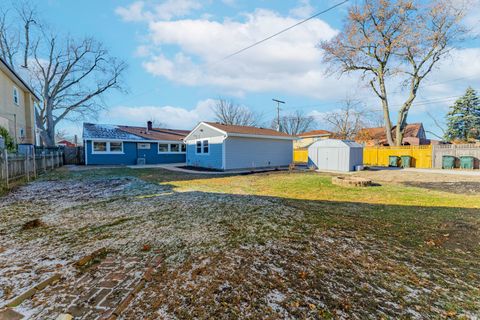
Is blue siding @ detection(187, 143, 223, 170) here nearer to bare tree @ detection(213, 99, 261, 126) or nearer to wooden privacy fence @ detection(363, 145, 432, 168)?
wooden privacy fence @ detection(363, 145, 432, 168)

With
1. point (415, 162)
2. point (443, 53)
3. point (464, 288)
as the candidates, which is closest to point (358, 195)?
point (464, 288)

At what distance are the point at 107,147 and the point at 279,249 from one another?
2029 centimetres

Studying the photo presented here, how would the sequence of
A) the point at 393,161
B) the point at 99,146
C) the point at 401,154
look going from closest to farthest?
the point at 393,161
the point at 401,154
the point at 99,146

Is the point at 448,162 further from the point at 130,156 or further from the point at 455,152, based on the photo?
the point at 130,156

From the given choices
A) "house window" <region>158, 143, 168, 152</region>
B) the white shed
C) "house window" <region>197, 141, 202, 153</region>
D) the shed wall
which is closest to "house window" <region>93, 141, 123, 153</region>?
"house window" <region>158, 143, 168, 152</region>

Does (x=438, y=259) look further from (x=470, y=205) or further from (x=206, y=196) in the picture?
(x=206, y=196)

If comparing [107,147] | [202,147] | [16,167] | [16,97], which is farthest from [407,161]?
[16,97]

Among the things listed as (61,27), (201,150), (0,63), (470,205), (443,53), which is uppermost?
(61,27)

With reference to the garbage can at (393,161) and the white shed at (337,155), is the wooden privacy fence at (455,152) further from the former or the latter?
the white shed at (337,155)

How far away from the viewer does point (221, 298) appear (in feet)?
6.63

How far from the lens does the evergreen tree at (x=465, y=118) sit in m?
28.3

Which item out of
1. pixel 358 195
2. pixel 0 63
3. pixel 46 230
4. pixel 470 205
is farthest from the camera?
pixel 0 63

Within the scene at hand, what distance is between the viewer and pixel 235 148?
49.8ft

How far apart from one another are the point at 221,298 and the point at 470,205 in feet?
23.2
